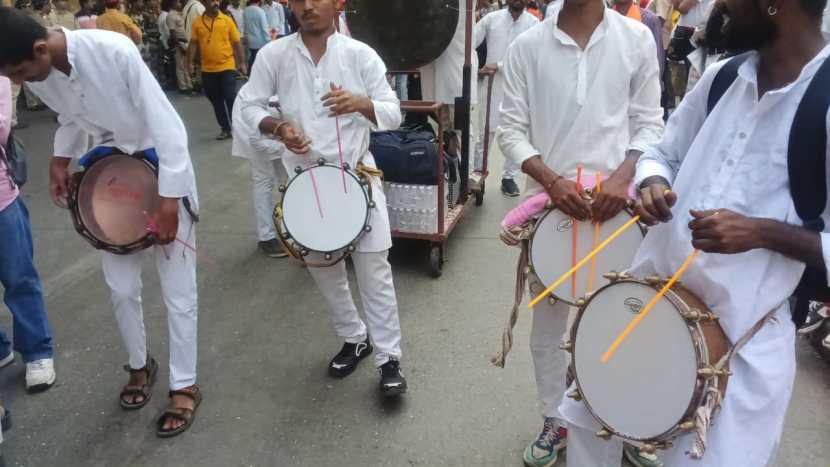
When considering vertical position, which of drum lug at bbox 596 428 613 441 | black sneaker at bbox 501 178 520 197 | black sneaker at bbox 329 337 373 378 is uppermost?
drum lug at bbox 596 428 613 441

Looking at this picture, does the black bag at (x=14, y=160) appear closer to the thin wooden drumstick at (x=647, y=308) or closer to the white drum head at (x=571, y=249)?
the white drum head at (x=571, y=249)

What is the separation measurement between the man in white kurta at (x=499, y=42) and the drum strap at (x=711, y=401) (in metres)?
4.66

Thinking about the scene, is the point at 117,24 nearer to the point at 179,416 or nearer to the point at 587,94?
the point at 179,416

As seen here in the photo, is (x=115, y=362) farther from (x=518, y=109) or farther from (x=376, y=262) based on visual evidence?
(x=518, y=109)

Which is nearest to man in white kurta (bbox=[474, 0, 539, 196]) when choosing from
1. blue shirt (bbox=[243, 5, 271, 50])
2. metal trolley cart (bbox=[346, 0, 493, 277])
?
metal trolley cart (bbox=[346, 0, 493, 277])

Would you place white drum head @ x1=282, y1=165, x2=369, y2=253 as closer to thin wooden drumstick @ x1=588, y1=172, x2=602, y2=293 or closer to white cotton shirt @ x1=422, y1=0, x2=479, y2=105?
thin wooden drumstick @ x1=588, y1=172, x2=602, y2=293

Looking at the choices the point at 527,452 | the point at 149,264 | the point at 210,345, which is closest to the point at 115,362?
the point at 210,345

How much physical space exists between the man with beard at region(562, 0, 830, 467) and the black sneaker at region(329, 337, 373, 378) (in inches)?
77.0

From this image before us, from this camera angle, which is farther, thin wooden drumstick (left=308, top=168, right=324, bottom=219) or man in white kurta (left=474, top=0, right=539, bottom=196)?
man in white kurta (left=474, top=0, right=539, bottom=196)

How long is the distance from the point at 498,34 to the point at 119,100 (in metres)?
4.55

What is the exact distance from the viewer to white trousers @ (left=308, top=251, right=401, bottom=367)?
2.96 metres

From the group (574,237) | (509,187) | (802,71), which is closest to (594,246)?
(574,237)

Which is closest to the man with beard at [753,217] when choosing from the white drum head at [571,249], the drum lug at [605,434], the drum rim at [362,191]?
the drum lug at [605,434]

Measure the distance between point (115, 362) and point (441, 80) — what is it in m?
3.16
